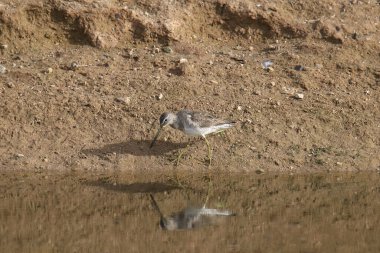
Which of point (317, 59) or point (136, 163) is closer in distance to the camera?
point (136, 163)

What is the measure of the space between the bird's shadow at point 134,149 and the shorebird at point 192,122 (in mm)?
370

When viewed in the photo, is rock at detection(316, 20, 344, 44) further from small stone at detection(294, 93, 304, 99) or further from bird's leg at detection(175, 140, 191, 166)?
bird's leg at detection(175, 140, 191, 166)

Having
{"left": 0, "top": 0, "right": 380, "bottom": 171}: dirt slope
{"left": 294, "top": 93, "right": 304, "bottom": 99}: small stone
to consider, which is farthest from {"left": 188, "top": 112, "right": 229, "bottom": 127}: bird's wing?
{"left": 294, "top": 93, "right": 304, "bottom": 99}: small stone

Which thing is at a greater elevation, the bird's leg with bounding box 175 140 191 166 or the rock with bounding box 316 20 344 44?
the rock with bounding box 316 20 344 44

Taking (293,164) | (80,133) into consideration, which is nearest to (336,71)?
(293,164)

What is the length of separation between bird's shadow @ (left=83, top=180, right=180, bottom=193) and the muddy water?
1 cm

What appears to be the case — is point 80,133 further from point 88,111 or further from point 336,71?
point 336,71

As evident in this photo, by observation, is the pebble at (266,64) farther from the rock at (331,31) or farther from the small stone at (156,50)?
the small stone at (156,50)

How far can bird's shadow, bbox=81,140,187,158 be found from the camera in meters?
14.1

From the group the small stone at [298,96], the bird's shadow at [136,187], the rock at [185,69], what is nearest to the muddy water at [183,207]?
the bird's shadow at [136,187]

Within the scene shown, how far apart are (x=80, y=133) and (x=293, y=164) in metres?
3.44

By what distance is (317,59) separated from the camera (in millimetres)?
16156

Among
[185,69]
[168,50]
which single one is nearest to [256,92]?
[185,69]

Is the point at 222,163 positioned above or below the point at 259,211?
below
